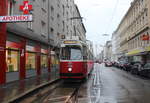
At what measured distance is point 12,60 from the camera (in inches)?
549

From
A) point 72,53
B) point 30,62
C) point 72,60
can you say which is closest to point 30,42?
point 30,62

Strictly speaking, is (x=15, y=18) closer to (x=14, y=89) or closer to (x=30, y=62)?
(x=14, y=89)

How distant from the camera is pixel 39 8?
20.1 metres

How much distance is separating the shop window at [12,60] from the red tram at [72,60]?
3589mm

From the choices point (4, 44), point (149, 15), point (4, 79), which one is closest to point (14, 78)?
point (4, 79)

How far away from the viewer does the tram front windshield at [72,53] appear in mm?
13555

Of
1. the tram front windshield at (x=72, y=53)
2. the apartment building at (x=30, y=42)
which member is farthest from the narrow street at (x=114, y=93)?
the apartment building at (x=30, y=42)

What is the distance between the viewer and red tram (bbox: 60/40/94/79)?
13352 mm

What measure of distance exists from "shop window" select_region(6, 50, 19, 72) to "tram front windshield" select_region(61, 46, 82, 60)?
3690mm

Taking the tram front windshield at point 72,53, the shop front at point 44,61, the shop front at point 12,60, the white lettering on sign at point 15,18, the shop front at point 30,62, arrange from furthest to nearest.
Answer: the shop front at point 44,61 < the shop front at point 30,62 < the tram front windshield at point 72,53 < the shop front at point 12,60 < the white lettering on sign at point 15,18

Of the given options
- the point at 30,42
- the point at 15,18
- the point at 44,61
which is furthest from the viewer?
the point at 44,61

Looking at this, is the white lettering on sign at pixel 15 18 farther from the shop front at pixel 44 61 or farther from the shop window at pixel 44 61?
the shop window at pixel 44 61

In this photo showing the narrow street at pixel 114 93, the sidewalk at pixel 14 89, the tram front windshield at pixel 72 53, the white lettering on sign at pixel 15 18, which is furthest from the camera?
the tram front windshield at pixel 72 53

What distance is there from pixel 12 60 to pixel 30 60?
360 cm
